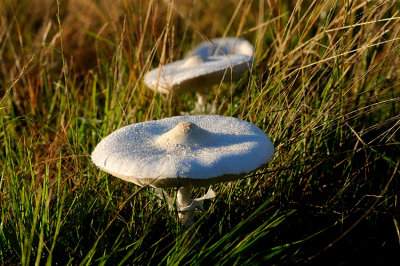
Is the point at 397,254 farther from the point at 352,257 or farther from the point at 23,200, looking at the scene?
the point at 23,200

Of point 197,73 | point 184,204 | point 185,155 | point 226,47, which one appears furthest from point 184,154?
point 226,47

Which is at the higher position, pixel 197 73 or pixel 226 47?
pixel 197 73

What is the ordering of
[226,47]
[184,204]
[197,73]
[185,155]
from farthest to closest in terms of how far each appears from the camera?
[226,47]
[197,73]
[184,204]
[185,155]

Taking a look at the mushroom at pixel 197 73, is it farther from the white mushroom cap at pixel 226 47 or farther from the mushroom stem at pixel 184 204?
the mushroom stem at pixel 184 204

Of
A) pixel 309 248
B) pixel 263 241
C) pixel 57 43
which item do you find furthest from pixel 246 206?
pixel 57 43

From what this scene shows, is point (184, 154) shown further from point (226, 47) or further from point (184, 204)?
point (226, 47)

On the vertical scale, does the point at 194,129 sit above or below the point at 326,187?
above
